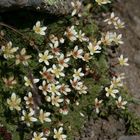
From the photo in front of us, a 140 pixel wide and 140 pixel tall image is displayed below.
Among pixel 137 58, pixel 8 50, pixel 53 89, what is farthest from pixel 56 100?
pixel 137 58

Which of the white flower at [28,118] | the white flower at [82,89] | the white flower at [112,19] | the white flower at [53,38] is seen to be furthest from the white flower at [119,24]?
the white flower at [28,118]

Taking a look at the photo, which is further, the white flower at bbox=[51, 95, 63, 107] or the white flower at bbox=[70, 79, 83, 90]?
the white flower at bbox=[70, 79, 83, 90]

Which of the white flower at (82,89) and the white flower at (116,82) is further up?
the white flower at (116,82)

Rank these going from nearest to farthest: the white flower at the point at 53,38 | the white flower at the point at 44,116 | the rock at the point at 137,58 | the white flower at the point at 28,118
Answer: the white flower at the point at 28,118 → the white flower at the point at 44,116 → the white flower at the point at 53,38 → the rock at the point at 137,58

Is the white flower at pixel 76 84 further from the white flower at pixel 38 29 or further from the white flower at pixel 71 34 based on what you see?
the white flower at pixel 38 29

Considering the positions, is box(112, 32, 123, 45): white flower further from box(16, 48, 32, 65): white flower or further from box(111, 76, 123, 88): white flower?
box(16, 48, 32, 65): white flower

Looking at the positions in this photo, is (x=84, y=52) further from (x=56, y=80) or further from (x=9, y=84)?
(x=9, y=84)

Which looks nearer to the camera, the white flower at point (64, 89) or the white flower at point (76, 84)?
the white flower at point (64, 89)

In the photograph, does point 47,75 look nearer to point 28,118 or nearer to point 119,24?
point 28,118

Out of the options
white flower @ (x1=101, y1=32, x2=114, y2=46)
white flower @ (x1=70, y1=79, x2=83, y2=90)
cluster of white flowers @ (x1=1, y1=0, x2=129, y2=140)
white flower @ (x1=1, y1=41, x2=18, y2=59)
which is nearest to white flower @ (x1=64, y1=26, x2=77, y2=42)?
cluster of white flowers @ (x1=1, y1=0, x2=129, y2=140)
